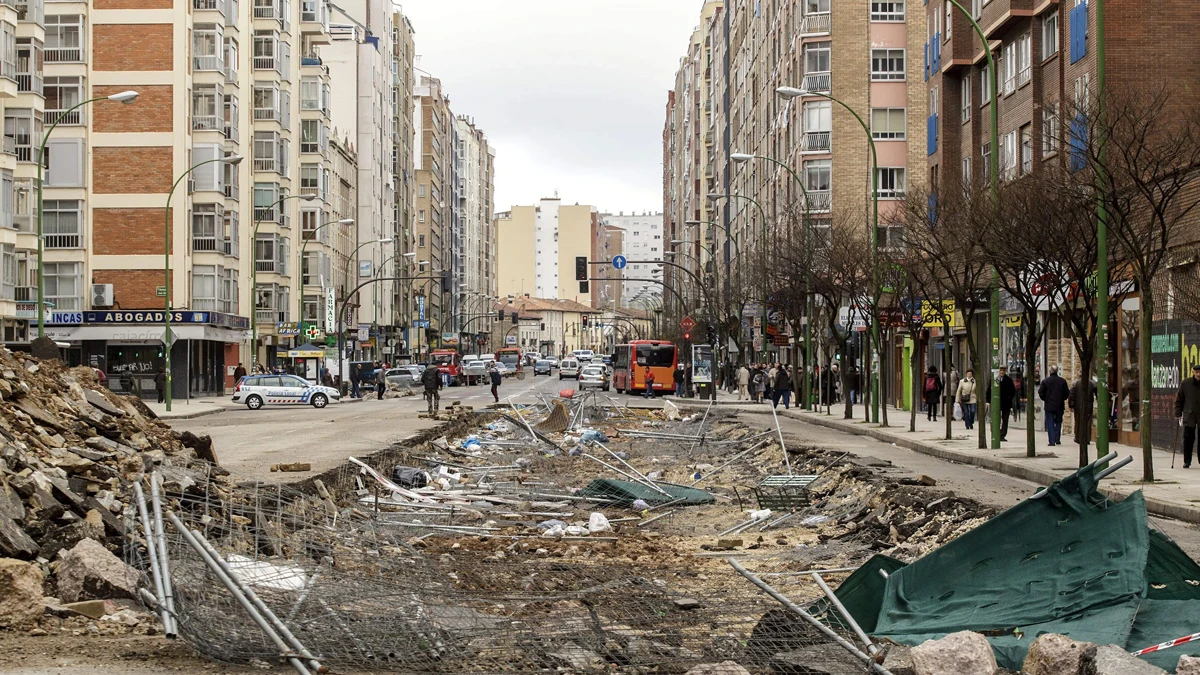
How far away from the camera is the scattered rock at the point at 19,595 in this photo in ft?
30.1

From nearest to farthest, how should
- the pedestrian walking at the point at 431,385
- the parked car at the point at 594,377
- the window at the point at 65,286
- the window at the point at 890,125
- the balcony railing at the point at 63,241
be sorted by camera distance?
the pedestrian walking at the point at 431,385
the balcony railing at the point at 63,241
the window at the point at 65,286
the window at the point at 890,125
the parked car at the point at 594,377

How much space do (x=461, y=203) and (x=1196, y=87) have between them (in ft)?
543

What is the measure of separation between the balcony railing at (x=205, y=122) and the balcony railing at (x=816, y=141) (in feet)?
91.6

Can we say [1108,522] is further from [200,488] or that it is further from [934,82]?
[934,82]

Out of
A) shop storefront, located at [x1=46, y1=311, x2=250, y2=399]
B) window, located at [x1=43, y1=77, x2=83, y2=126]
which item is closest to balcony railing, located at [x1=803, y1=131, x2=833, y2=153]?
shop storefront, located at [x1=46, y1=311, x2=250, y2=399]

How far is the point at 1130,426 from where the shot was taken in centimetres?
3116

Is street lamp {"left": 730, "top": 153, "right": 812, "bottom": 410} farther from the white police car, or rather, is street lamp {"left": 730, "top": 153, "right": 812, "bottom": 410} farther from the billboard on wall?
the white police car

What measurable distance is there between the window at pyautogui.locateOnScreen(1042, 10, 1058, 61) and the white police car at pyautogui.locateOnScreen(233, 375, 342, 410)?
28.9 m

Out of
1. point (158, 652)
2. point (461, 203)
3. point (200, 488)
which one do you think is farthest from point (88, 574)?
point (461, 203)

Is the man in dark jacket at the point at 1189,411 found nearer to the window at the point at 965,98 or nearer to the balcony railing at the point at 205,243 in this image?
the window at the point at 965,98

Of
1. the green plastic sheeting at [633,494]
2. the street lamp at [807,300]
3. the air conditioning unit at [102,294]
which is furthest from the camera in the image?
the air conditioning unit at [102,294]

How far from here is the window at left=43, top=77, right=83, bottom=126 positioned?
61469 millimetres

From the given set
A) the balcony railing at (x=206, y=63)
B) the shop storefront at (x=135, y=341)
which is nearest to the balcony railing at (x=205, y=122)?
the balcony railing at (x=206, y=63)

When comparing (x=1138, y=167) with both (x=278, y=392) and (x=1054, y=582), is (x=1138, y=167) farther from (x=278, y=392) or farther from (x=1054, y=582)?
(x=278, y=392)
